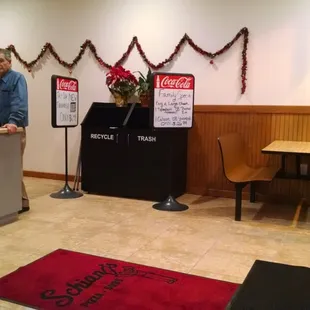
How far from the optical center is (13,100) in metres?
4.01

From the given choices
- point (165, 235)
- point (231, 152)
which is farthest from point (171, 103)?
point (165, 235)

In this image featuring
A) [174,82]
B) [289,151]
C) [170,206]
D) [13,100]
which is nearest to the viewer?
[289,151]

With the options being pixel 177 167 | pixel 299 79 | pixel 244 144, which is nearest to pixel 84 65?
pixel 177 167

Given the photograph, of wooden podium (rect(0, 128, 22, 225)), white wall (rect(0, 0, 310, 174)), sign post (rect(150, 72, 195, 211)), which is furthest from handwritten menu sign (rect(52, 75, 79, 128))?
sign post (rect(150, 72, 195, 211))

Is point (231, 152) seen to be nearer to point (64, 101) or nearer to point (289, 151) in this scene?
point (289, 151)

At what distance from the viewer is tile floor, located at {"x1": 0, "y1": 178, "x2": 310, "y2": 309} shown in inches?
119

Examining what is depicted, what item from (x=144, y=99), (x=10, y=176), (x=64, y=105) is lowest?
(x=10, y=176)

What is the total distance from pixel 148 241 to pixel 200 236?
1.59 feet

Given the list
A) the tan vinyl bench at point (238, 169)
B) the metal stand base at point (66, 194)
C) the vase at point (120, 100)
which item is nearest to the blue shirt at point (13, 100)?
the metal stand base at point (66, 194)

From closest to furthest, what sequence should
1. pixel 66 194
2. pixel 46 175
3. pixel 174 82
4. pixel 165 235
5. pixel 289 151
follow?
pixel 165 235 → pixel 289 151 → pixel 174 82 → pixel 66 194 → pixel 46 175

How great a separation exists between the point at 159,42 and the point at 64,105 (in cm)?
151

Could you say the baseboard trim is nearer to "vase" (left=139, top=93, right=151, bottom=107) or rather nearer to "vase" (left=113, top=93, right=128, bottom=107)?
"vase" (left=113, top=93, right=128, bottom=107)

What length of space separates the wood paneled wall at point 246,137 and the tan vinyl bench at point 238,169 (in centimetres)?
22

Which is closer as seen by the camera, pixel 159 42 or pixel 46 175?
pixel 159 42
